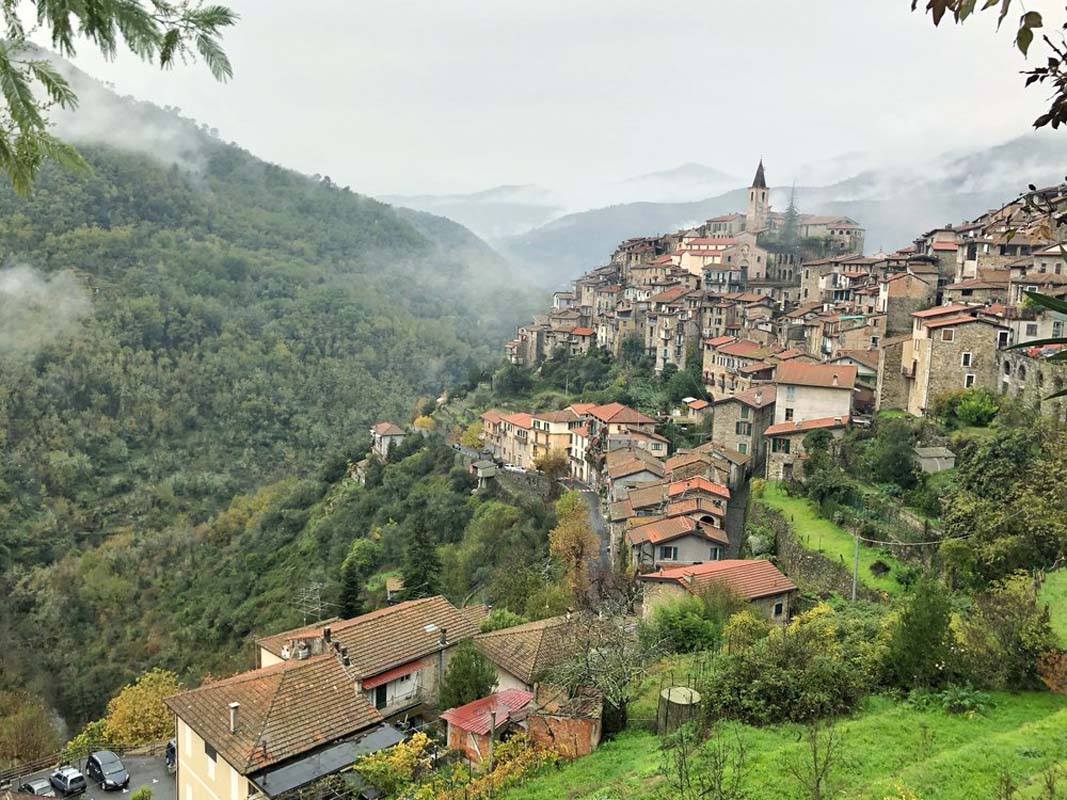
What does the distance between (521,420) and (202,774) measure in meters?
27.9

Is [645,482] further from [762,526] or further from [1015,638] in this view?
[1015,638]

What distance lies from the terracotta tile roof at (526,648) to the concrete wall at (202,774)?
14.3ft

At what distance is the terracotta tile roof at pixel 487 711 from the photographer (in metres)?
10.7

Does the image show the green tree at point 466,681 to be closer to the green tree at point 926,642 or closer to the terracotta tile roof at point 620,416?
the green tree at point 926,642

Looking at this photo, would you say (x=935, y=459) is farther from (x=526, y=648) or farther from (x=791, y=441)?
(x=526, y=648)

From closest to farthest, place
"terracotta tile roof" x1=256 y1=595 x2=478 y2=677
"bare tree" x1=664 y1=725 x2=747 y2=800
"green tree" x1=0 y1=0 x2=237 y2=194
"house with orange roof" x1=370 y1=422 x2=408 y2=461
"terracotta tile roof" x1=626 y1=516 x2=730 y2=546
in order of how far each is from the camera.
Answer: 1. "green tree" x1=0 y1=0 x2=237 y2=194
2. "bare tree" x1=664 y1=725 x2=747 y2=800
3. "terracotta tile roof" x1=256 y1=595 x2=478 y2=677
4. "terracotta tile roof" x1=626 y1=516 x2=730 y2=546
5. "house with orange roof" x1=370 y1=422 x2=408 y2=461

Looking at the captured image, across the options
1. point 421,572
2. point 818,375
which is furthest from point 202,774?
point 818,375

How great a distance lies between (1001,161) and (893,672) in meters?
176

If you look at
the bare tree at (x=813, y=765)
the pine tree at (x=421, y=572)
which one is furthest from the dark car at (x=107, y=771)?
the bare tree at (x=813, y=765)

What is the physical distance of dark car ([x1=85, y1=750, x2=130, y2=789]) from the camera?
1669 centimetres

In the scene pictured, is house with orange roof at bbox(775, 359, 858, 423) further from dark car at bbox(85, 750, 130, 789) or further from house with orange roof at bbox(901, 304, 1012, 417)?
dark car at bbox(85, 750, 130, 789)

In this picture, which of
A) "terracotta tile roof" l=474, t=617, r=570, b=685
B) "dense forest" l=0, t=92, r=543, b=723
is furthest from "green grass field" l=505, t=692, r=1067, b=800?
"dense forest" l=0, t=92, r=543, b=723

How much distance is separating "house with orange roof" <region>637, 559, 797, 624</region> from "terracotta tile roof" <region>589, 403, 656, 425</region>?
638 inches

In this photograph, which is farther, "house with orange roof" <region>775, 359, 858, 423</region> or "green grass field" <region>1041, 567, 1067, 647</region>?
"house with orange roof" <region>775, 359, 858, 423</region>
